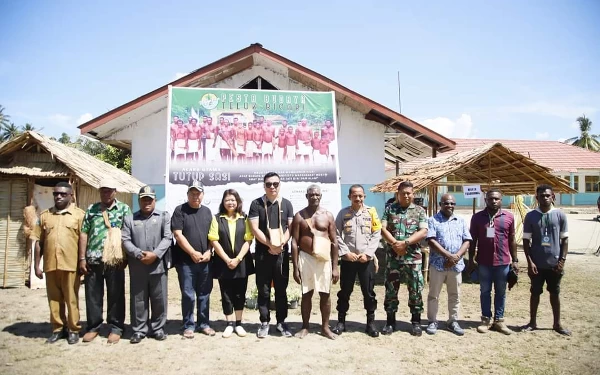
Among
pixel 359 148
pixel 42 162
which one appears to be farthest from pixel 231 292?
pixel 359 148

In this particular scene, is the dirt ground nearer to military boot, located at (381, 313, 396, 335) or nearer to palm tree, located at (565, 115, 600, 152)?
military boot, located at (381, 313, 396, 335)

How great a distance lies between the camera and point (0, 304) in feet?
20.9

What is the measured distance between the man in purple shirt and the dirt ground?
11.0 inches

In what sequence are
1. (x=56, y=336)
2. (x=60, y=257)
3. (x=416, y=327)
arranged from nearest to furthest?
(x=60, y=257), (x=56, y=336), (x=416, y=327)

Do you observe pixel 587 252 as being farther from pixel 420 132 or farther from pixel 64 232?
pixel 64 232

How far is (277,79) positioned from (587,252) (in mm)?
10330

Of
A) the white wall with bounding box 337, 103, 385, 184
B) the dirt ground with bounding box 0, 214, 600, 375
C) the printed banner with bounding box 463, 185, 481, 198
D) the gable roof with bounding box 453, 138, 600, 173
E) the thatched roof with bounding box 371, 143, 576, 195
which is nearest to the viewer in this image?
the dirt ground with bounding box 0, 214, 600, 375

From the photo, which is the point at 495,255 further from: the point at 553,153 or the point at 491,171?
the point at 553,153

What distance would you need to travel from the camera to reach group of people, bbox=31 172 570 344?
15.3ft

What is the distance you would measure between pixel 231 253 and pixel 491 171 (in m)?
7.98

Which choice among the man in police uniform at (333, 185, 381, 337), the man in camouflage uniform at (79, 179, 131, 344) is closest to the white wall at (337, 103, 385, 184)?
the man in police uniform at (333, 185, 381, 337)

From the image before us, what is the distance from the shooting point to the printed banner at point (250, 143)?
28.5ft

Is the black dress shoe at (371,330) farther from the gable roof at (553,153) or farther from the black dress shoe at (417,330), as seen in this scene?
the gable roof at (553,153)

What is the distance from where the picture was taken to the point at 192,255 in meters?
4.71
